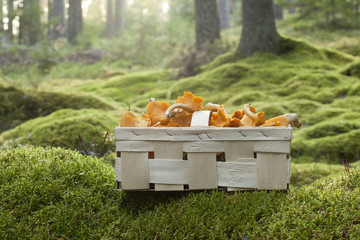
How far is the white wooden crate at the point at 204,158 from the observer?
7.36 feet

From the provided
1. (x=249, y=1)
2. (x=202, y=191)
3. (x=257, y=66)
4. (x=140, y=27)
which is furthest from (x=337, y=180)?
(x=140, y=27)

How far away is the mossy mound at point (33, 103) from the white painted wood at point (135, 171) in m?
4.29

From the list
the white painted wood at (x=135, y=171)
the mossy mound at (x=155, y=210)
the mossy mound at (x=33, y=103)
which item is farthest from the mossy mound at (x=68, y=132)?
the white painted wood at (x=135, y=171)

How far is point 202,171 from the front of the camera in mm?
2293

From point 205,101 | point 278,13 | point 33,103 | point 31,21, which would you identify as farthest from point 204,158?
point 278,13

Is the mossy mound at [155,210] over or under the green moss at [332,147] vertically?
over

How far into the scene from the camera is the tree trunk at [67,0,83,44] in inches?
707

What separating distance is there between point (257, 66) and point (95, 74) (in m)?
8.07

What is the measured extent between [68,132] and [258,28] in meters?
5.64

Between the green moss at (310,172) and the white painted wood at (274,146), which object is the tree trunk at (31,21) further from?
the white painted wood at (274,146)

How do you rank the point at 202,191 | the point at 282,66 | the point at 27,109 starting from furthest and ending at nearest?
the point at 282,66 < the point at 27,109 < the point at 202,191

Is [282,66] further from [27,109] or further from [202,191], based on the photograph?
[202,191]

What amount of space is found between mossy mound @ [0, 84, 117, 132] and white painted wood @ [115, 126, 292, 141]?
4303 mm

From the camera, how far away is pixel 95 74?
1397 cm
